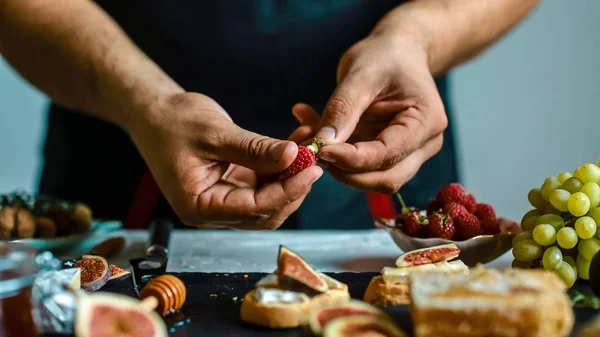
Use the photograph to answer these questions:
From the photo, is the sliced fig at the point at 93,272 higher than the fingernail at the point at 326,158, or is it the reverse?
the fingernail at the point at 326,158

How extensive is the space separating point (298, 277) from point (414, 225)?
0.47 meters

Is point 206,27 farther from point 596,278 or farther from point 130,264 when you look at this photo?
point 596,278

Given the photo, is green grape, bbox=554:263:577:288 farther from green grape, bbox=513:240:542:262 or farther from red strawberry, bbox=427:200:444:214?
red strawberry, bbox=427:200:444:214

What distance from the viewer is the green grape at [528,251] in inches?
52.9

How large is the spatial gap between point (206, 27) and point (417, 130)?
91 cm

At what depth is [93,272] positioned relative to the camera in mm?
1300

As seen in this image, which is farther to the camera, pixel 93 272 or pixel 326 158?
pixel 326 158

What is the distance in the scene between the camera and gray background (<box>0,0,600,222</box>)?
3.72 metres

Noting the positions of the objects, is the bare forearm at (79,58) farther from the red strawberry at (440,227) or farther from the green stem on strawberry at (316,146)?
the red strawberry at (440,227)

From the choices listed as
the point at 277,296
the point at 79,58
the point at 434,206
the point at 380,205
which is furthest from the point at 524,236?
the point at 79,58

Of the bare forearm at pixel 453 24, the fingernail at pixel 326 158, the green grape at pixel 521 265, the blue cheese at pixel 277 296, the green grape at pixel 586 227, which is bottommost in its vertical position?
the blue cheese at pixel 277 296

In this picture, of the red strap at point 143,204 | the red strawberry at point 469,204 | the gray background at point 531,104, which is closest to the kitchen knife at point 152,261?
the red strap at point 143,204

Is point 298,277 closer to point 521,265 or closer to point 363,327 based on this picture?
point 363,327

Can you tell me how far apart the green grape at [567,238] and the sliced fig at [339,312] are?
0.55m
